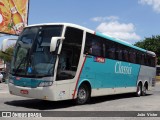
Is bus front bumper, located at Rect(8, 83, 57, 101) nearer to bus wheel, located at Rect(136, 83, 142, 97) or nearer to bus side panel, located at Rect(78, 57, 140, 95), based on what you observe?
bus side panel, located at Rect(78, 57, 140, 95)

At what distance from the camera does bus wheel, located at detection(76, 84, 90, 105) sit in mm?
14188

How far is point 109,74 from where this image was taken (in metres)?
17.2

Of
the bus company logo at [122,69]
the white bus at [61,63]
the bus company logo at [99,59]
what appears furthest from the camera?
the bus company logo at [122,69]

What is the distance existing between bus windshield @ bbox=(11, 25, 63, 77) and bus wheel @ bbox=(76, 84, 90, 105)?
2373 mm

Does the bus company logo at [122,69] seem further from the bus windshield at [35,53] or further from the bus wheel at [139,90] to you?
the bus windshield at [35,53]

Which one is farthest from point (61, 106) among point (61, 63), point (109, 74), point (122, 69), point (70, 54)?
point (122, 69)

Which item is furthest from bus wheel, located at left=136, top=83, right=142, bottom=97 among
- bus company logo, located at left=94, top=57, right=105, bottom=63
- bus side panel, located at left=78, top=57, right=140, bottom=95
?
bus company logo, located at left=94, top=57, right=105, bottom=63

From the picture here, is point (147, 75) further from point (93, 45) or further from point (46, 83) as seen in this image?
point (46, 83)

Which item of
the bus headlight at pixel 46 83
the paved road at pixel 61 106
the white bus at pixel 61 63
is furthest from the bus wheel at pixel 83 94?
the bus headlight at pixel 46 83

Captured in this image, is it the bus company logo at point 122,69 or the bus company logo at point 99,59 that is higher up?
the bus company logo at point 99,59

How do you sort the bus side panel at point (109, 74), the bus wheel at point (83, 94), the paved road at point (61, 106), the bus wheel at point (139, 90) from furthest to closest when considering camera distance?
1. the bus wheel at point (139, 90)
2. the bus side panel at point (109, 74)
3. the bus wheel at point (83, 94)
4. the paved road at point (61, 106)

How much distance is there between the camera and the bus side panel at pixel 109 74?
48.9 feet

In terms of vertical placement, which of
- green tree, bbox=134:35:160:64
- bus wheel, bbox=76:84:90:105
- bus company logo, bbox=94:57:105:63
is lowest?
bus wheel, bbox=76:84:90:105

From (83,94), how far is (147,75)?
10.7m
